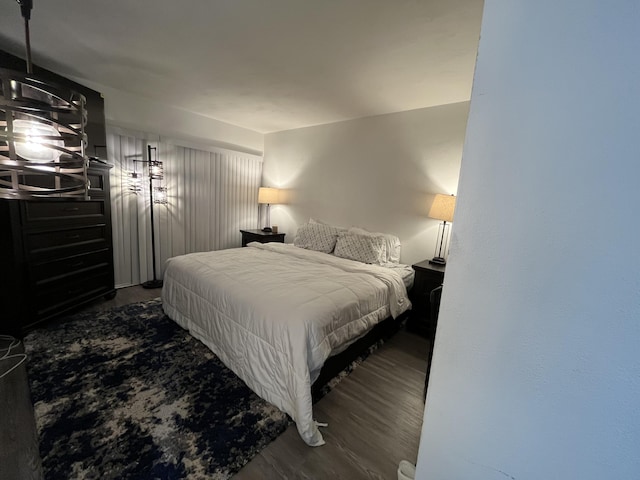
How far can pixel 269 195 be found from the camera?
14.7 ft

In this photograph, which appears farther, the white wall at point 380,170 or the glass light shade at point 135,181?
the glass light shade at point 135,181

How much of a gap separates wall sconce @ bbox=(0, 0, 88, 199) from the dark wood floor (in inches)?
57.7

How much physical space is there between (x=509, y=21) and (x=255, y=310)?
1.76 meters

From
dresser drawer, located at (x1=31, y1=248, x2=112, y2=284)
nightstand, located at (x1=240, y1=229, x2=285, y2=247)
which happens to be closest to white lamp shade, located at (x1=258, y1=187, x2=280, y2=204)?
nightstand, located at (x1=240, y1=229, x2=285, y2=247)

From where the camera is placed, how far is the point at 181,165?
381 cm

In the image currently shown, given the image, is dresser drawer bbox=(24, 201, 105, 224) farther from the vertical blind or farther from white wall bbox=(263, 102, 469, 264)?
white wall bbox=(263, 102, 469, 264)

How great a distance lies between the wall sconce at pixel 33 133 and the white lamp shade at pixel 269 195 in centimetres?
362

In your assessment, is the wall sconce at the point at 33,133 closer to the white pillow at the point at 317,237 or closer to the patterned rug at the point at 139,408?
the patterned rug at the point at 139,408

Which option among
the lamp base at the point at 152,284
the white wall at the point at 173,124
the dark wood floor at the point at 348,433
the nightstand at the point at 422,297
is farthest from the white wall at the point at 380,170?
the lamp base at the point at 152,284

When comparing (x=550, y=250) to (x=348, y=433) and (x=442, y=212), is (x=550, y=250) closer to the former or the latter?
(x=348, y=433)

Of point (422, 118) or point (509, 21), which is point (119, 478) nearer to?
point (509, 21)

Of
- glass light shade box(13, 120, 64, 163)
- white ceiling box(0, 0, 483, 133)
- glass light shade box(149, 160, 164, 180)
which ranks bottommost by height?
glass light shade box(13, 120, 64, 163)

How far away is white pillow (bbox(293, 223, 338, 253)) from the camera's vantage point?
3.48 meters

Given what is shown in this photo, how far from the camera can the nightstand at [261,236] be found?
170 inches
